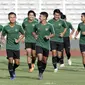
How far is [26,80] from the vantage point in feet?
52.2

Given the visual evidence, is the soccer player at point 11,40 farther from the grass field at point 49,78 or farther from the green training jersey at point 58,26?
the green training jersey at point 58,26

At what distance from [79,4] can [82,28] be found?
17.6 meters

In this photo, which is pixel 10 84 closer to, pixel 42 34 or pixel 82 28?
pixel 42 34

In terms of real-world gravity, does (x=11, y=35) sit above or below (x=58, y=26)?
above

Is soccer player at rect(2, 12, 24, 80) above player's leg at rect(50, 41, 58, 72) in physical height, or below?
above

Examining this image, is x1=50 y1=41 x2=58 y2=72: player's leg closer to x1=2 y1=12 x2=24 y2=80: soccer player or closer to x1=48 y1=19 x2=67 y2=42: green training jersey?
x1=48 y1=19 x2=67 y2=42: green training jersey

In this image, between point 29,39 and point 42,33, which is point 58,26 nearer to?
point 29,39

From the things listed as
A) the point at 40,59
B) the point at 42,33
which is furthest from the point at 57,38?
the point at 40,59

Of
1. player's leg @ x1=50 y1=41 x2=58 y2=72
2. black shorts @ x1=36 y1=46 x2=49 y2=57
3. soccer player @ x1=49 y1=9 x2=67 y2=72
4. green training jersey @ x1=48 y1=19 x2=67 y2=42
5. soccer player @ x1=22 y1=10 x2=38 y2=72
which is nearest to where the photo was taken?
black shorts @ x1=36 y1=46 x2=49 y2=57

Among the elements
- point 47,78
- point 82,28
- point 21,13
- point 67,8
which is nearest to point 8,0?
point 21,13

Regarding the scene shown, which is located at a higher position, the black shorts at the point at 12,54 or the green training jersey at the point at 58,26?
the green training jersey at the point at 58,26

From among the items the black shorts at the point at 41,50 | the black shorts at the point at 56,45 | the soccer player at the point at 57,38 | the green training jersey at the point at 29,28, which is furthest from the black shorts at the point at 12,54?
the black shorts at the point at 56,45

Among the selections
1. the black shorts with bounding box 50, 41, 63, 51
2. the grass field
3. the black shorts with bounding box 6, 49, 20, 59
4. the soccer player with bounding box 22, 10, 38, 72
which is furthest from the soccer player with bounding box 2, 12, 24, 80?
the black shorts with bounding box 50, 41, 63, 51

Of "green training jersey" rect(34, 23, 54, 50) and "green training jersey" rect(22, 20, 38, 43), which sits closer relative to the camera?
"green training jersey" rect(34, 23, 54, 50)
